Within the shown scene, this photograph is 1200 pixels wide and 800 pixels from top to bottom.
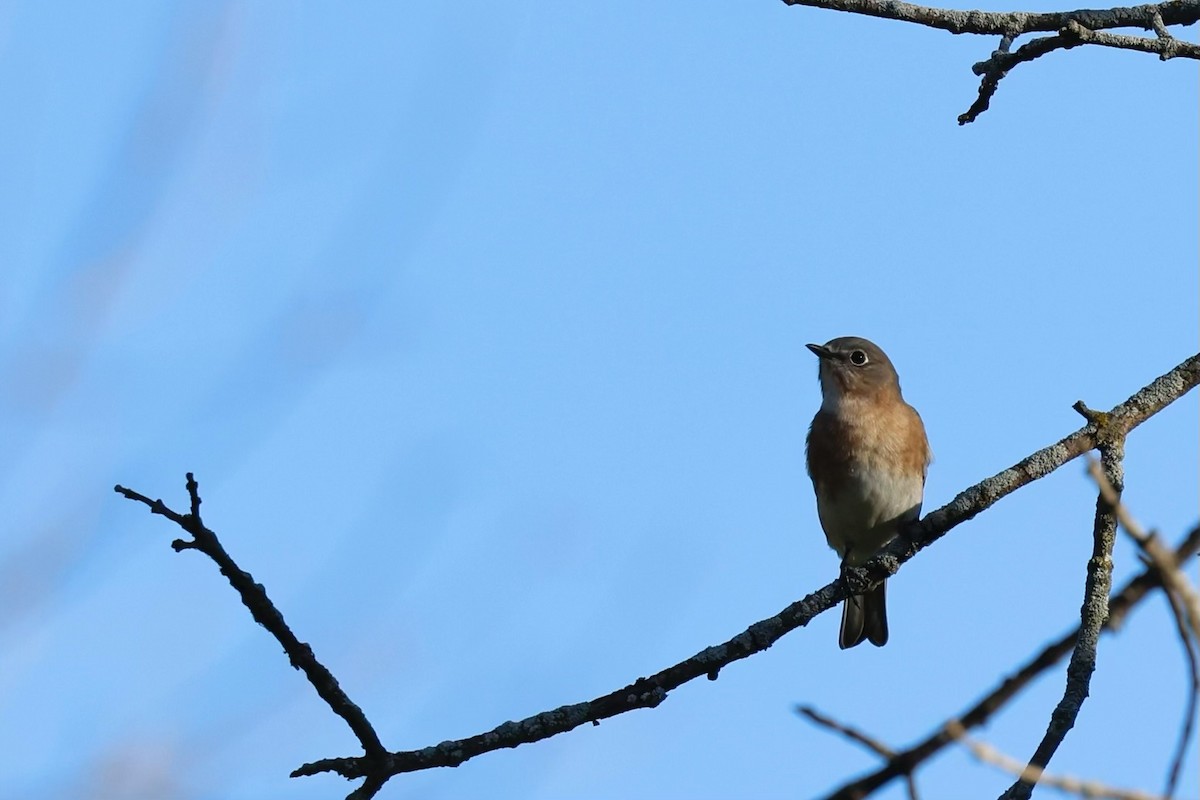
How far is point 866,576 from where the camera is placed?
6238 mm

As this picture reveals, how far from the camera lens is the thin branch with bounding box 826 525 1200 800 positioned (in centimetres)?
160

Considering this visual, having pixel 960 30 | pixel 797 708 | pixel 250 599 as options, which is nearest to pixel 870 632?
pixel 960 30

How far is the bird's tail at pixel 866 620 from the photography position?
1098 centimetres

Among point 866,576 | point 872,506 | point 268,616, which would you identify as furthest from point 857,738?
point 872,506

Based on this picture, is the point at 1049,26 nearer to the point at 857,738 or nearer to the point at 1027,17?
the point at 1027,17

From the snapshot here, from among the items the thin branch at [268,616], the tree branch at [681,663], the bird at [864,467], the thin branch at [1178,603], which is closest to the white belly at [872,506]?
the bird at [864,467]

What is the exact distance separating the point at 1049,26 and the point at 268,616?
394cm

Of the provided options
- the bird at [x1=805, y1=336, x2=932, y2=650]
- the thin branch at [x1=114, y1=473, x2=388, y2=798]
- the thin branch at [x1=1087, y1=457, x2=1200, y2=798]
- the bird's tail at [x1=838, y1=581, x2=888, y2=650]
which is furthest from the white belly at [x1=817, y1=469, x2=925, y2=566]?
the thin branch at [x1=1087, y1=457, x2=1200, y2=798]

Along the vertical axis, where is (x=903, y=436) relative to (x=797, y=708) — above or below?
above

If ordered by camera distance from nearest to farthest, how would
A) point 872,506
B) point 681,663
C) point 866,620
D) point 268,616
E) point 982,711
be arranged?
point 982,711
point 268,616
point 681,663
point 872,506
point 866,620

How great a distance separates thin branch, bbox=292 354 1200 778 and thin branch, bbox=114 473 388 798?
0.43 meters

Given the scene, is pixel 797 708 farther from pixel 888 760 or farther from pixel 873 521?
pixel 873 521

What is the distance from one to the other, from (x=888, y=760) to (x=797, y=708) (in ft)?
1.09

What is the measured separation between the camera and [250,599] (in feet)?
14.7
